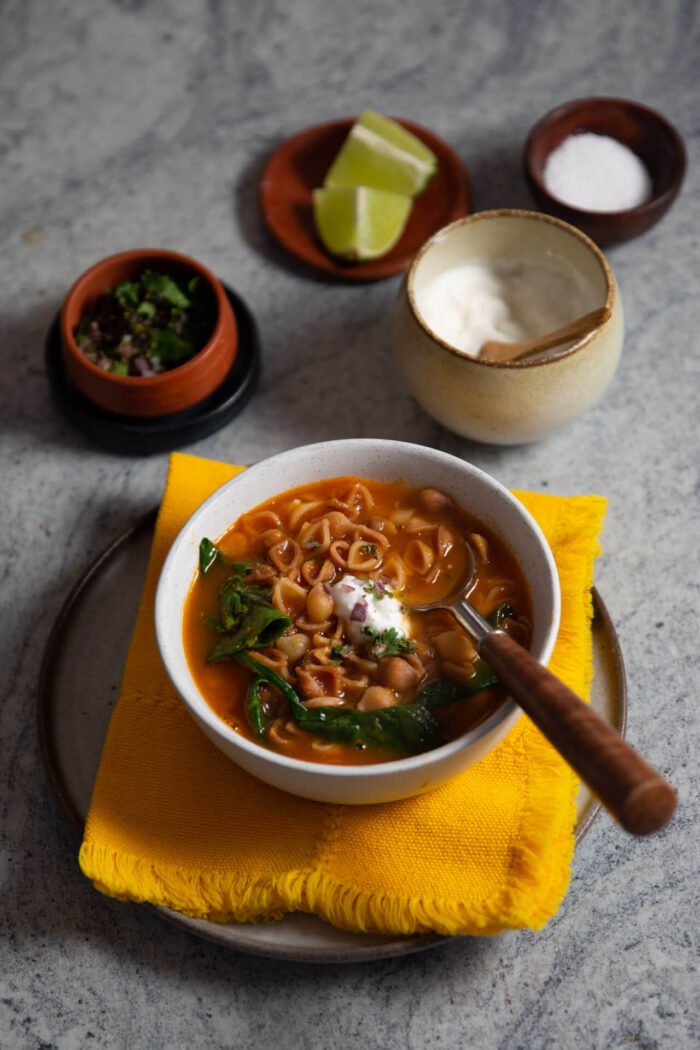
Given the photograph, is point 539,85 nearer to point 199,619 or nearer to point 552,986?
point 199,619

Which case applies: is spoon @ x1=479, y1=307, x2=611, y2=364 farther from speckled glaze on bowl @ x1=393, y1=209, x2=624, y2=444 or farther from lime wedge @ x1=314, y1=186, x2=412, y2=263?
lime wedge @ x1=314, y1=186, x2=412, y2=263

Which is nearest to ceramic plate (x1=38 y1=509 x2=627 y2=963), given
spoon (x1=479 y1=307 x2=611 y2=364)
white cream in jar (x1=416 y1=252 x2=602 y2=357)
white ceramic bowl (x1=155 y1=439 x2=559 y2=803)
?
white ceramic bowl (x1=155 y1=439 x2=559 y2=803)

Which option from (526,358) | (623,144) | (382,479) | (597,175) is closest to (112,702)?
(382,479)

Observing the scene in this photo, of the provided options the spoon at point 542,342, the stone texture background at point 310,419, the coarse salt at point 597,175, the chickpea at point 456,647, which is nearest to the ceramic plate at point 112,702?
the stone texture background at point 310,419

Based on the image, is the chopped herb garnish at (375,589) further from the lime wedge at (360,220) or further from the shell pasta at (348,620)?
the lime wedge at (360,220)

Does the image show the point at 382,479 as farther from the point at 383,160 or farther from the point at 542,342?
the point at 383,160
